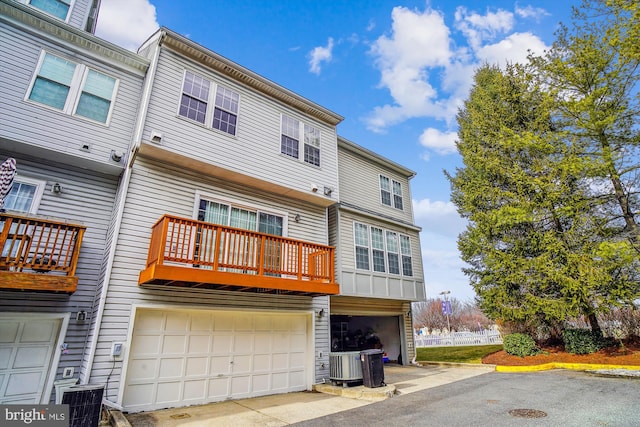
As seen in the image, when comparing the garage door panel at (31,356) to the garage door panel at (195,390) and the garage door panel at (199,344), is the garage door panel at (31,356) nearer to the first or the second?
the garage door panel at (199,344)

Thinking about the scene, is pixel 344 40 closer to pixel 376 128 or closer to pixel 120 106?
pixel 376 128

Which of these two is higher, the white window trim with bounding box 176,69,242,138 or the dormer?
the dormer

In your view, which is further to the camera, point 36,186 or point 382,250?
point 382,250

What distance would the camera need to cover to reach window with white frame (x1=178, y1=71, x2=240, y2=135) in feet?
26.9

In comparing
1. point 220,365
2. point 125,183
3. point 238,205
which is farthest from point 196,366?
point 125,183

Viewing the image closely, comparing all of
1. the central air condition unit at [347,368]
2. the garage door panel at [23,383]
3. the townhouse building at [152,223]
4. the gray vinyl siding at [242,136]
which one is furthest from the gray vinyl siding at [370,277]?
the garage door panel at [23,383]

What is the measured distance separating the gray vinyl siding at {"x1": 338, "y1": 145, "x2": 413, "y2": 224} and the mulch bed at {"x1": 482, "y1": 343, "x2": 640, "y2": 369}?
6.78m

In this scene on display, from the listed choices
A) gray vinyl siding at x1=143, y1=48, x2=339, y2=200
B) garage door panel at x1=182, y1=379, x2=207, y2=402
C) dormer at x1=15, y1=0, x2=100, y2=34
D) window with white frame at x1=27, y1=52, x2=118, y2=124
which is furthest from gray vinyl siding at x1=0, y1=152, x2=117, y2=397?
dormer at x1=15, y1=0, x2=100, y2=34

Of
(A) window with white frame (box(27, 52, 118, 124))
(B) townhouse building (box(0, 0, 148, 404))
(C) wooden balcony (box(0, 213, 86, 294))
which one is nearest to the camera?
(C) wooden balcony (box(0, 213, 86, 294))

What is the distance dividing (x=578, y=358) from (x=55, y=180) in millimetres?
16606

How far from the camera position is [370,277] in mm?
11586

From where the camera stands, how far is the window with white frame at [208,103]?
26.9 feet

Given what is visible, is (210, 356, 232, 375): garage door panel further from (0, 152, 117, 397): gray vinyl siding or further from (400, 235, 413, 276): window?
(400, 235, 413, 276): window

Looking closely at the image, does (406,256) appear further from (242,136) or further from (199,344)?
(199,344)
